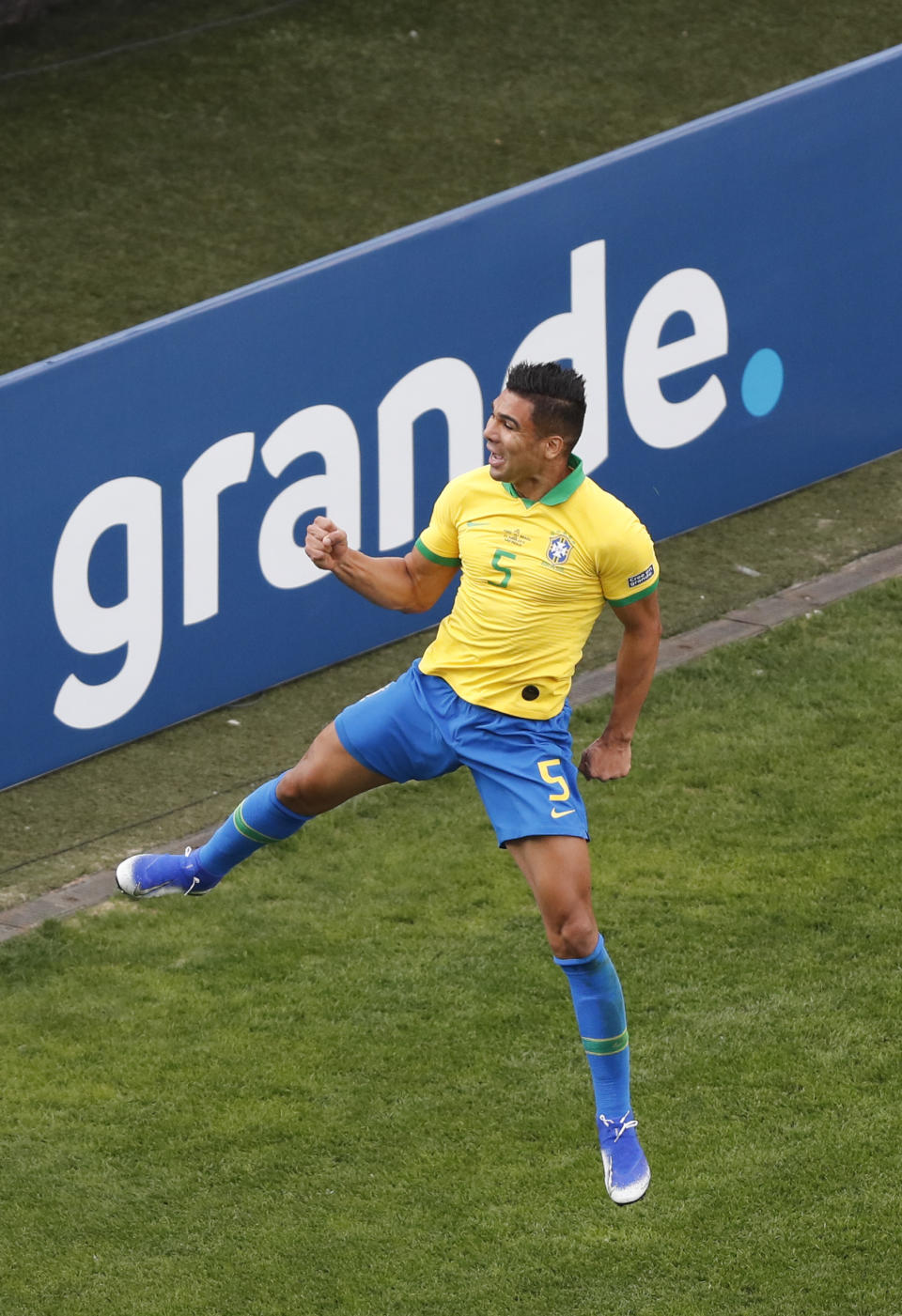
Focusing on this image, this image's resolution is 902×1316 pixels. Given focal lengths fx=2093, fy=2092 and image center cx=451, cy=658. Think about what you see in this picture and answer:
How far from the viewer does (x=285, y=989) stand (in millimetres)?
8094

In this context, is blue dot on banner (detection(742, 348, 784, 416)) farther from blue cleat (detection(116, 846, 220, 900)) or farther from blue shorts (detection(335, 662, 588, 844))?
blue cleat (detection(116, 846, 220, 900))

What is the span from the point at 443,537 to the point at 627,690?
2.32 feet

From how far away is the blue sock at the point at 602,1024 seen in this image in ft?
19.6

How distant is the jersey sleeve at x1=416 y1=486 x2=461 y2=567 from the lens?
20.3ft

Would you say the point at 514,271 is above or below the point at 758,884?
above

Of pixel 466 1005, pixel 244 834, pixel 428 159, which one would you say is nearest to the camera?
pixel 244 834

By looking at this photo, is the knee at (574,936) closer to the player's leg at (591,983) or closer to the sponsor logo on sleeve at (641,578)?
the player's leg at (591,983)

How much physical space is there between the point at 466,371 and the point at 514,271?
556 mm

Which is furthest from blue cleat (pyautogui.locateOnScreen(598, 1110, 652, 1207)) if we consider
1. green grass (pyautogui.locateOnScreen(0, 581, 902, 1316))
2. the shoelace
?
green grass (pyautogui.locateOnScreen(0, 581, 902, 1316))

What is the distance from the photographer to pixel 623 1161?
6062 mm

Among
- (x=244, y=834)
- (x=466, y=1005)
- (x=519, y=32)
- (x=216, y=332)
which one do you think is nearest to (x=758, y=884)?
(x=466, y=1005)

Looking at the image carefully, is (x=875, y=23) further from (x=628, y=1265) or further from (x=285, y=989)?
(x=628, y=1265)

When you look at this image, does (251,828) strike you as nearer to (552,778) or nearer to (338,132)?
(552,778)

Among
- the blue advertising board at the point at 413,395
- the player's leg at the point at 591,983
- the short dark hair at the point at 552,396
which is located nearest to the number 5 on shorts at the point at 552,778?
the player's leg at the point at 591,983
